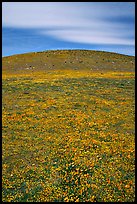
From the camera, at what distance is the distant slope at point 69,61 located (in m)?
76.1

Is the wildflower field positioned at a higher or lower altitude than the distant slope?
lower

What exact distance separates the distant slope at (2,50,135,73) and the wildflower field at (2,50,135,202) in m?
39.8

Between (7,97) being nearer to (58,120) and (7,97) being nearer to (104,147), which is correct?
(58,120)

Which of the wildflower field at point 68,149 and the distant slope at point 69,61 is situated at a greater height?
the distant slope at point 69,61

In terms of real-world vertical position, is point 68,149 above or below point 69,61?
below

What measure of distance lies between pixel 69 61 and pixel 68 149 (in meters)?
66.4

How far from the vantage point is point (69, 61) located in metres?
84.4

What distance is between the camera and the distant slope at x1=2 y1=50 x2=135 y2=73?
76.1 meters

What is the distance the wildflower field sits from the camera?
14.9 meters

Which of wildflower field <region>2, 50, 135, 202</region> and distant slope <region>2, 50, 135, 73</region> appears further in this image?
distant slope <region>2, 50, 135, 73</region>

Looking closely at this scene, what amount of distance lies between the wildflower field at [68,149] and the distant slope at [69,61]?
39.8m

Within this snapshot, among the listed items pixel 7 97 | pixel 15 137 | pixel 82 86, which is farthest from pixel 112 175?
pixel 82 86

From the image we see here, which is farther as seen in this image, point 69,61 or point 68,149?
point 69,61

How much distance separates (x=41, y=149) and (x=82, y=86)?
26649mm
